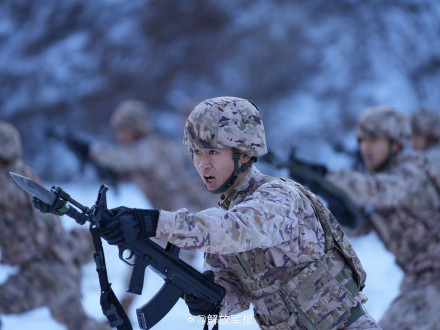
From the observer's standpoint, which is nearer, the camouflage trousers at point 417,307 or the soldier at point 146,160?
the camouflage trousers at point 417,307

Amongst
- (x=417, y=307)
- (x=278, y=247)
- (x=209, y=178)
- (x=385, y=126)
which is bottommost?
(x=278, y=247)

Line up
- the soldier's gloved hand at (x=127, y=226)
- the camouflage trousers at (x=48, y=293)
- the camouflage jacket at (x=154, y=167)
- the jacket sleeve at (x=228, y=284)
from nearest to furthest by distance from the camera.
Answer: the soldier's gloved hand at (x=127, y=226), the jacket sleeve at (x=228, y=284), the camouflage trousers at (x=48, y=293), the camouflage jacket at (x=154, y=167)

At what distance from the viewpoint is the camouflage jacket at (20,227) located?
18.1 ft

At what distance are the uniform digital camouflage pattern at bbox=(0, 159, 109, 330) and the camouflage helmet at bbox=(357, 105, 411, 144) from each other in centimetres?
212

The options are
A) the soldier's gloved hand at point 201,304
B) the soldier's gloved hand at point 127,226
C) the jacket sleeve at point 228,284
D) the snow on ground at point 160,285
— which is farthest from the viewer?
the snow on ground at point 160,285

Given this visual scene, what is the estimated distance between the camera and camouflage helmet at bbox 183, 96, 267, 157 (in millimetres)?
3236

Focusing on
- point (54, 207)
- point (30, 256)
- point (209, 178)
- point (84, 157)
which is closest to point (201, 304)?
point (209, 178)

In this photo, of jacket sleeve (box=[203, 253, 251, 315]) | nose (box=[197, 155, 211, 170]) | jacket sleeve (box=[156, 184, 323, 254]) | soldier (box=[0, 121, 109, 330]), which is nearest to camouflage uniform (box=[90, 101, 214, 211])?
soldier (box=[0, 121, 109, 330])

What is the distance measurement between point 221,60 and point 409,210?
1321 centimetres

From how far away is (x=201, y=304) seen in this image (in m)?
3.33

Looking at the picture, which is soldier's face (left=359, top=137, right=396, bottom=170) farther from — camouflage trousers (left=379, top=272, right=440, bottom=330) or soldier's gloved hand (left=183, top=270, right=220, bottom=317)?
soldier's gloved hand (left=183, top=270, right=220, bottom=317)

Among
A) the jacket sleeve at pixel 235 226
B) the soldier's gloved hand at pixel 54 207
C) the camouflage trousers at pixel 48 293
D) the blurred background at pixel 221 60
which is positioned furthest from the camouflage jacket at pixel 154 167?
the blurred background at pixel 221 60

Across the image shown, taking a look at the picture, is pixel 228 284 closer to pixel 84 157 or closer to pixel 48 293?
pixel 48 293

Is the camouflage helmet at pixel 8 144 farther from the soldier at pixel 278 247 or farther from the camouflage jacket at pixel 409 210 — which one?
the soldier at pixel 278 247
